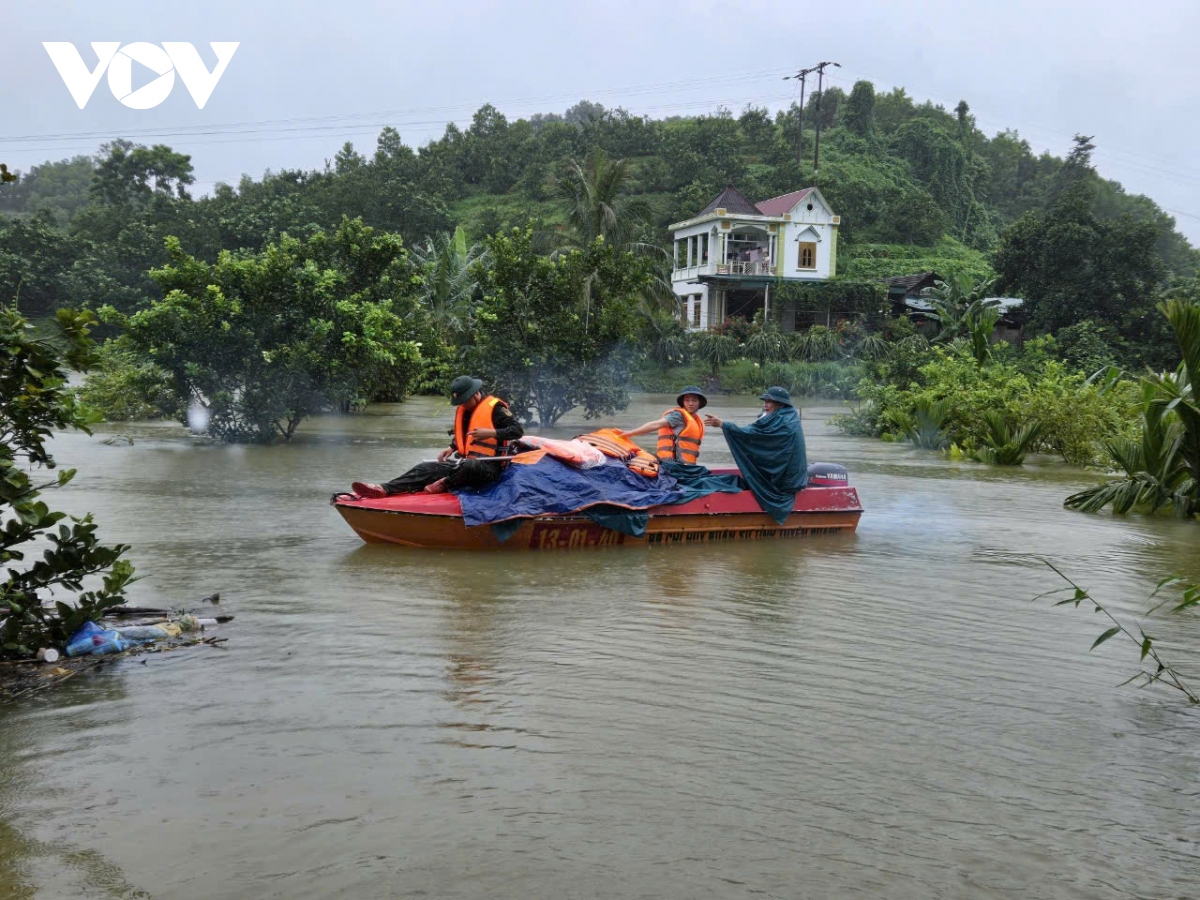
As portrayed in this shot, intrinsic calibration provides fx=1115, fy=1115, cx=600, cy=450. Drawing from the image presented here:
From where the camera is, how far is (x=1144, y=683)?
272 inches

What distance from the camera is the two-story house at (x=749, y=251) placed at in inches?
1806

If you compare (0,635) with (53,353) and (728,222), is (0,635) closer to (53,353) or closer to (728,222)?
(53,353)

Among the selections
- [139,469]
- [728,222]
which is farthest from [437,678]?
[728,222]

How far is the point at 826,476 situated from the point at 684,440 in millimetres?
1864

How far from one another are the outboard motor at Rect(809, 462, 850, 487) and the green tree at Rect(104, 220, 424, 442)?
1129 cm

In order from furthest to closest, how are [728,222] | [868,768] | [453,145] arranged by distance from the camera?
[453,145], [728,222], [868,768]

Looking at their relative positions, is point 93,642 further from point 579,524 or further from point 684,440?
point 684,440

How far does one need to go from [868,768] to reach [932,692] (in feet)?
4.68

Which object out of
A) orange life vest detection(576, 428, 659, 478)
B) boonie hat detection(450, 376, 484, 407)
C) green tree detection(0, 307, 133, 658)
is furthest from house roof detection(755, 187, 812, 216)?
green tree detection(0, 307, 133, 658)

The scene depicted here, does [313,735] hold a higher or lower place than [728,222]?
lower

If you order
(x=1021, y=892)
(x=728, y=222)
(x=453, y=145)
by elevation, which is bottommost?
(x=1021, y=892)

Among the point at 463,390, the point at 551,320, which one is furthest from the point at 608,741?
the point at 551,320

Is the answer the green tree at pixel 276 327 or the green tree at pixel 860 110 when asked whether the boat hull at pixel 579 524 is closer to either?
the green tree at pixel 276 327

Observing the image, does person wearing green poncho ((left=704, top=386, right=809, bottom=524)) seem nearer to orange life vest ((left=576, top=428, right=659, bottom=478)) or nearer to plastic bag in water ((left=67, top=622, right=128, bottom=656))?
orange life vest ((left=576, top=428, right=659, bottom=478))
